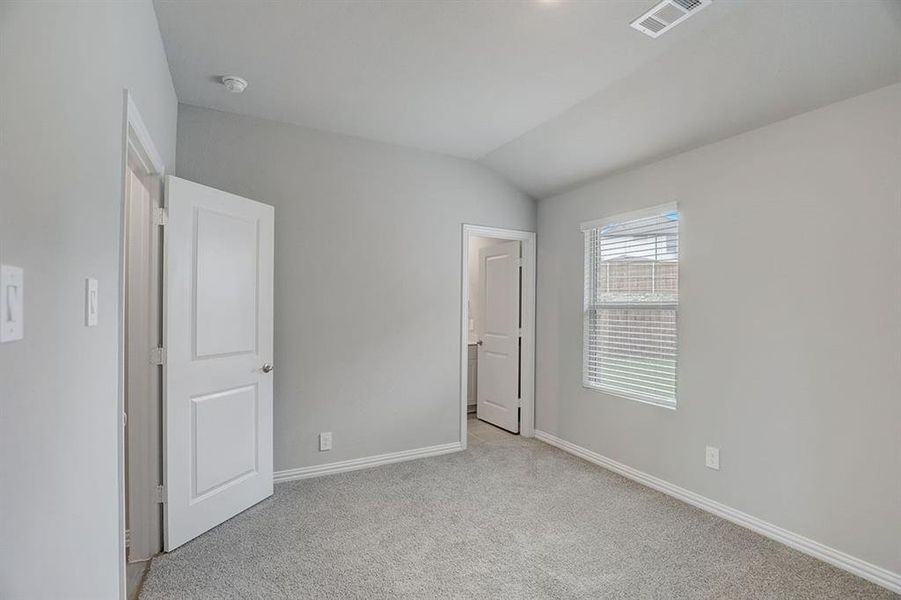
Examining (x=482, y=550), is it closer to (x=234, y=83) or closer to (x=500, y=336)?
(x=500, y=336)

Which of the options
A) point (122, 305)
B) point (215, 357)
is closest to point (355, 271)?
point (215, 357)

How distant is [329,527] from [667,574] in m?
1.82

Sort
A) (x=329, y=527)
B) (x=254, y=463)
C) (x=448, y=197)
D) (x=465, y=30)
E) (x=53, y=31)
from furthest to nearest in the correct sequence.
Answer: (x=448, y=197) → (x=254, y=463) → (x=329, y=527) → (x=465, y=30) → (x=53, y=31)

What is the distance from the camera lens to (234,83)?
270cm

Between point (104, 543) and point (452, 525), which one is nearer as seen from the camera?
point (104, 543)

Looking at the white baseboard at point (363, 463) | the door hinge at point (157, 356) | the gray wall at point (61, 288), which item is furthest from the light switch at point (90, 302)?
the white baseboard at point (363, 463)

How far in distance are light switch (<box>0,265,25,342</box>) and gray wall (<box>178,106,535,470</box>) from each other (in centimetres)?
252

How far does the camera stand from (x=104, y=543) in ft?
4.51

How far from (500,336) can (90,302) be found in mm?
3893

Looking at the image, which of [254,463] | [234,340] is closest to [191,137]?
[234,340]

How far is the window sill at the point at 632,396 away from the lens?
129 inches

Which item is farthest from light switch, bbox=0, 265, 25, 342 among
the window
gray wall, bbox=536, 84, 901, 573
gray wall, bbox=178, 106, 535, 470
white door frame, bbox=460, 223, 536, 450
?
white door frame, bbox=460, 223, 536, 450

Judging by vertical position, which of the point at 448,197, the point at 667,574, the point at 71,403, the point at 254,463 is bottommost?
the point at 667,574

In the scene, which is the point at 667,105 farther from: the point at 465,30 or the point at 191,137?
the point at 191,137
